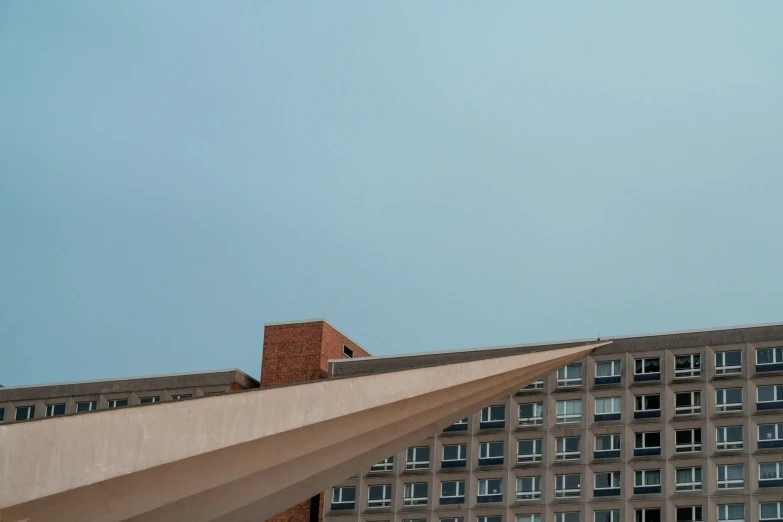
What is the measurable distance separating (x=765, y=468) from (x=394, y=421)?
3816cm

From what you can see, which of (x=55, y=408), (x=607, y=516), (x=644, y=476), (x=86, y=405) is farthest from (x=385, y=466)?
(x=55, y=408)

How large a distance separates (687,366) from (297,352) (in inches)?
811

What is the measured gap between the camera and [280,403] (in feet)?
63.8

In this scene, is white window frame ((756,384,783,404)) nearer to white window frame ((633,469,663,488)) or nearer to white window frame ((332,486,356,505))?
white window frame ((633,469,663,488))

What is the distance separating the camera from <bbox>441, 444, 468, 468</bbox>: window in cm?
6244

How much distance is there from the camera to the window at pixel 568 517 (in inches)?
2332

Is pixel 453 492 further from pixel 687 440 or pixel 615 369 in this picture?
pixel 687 440

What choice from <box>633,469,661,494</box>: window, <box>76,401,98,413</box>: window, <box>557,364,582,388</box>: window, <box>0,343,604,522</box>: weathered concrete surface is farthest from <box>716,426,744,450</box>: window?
<box>0,343,604,522</box>: weathered concrete surface

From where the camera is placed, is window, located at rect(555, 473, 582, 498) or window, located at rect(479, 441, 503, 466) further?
window, located at rect(479, 441, 503, 466)

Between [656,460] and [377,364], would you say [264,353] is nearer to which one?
[377,364]

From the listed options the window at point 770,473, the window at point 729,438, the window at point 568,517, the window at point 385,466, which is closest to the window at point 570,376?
the window at point 568,517

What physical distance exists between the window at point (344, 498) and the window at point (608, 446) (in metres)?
12.4

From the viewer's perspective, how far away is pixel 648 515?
58.0m

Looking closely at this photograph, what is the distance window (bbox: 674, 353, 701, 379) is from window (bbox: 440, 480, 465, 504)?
11609mm
